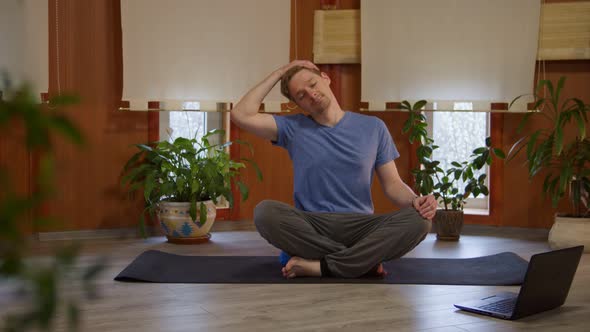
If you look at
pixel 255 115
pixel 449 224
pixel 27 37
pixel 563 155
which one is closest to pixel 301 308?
pixel 255 115

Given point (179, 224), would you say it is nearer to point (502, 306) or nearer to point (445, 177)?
point (445, 177)

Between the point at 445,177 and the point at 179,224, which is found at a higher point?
the point at 445,177

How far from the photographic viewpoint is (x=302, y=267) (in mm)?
2957

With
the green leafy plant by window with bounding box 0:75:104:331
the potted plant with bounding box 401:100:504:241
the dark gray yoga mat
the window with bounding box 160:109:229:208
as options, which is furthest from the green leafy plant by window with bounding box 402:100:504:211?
the green leafy plant by window with bounding box 0:75:104:331

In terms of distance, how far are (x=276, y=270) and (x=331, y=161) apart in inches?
22.2

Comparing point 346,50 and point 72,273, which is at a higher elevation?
point 346,50

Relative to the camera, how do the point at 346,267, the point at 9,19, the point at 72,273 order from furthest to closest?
the point at 9,19 < the point at 346,267 < the point at 72,273

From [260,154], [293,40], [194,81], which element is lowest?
[260,154]

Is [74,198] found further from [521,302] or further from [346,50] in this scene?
[521,302]

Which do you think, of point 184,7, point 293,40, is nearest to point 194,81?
point 184,7

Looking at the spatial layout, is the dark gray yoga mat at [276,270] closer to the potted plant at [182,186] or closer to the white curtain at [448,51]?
the potted plant at [182,186]

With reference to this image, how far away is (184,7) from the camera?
14.4ft

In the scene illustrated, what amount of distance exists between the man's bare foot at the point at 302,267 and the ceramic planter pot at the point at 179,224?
1.26 m

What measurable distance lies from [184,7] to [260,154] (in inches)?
42.5
